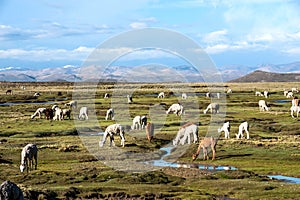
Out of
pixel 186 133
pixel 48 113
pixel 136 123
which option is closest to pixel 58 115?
pixel 48 113

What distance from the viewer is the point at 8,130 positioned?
56.2 m

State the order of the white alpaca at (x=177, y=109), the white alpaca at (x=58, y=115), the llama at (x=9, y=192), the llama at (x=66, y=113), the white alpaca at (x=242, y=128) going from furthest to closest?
1. the white alpaca at (x=177, y=109)
2. the llama at (x=66, y=113)
3. the white alpaca at (x=58, y=115)
4. the white alpaca at (x=242, y=128)
5. the llama at (x=9, y=192)

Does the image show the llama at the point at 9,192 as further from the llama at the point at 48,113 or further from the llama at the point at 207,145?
the llama at the point at 48,113

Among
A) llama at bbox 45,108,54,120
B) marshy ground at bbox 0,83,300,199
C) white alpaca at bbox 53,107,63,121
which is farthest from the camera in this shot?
llama at bbox 45,108,54,120

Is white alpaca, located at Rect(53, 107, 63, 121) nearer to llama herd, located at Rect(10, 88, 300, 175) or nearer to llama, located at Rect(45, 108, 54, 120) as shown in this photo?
llama herd, located at Rect(10, 88, 300, 175)

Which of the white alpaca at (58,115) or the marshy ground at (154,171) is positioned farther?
the white alpaca at (58,115)

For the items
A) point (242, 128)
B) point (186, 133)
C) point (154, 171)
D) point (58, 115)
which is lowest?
point (154, 171)

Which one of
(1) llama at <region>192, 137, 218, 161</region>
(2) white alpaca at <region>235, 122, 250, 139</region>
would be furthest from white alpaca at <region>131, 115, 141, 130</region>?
(1) llama at <region>192, 137, 218, 161</region>

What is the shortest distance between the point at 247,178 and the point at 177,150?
13.3 m

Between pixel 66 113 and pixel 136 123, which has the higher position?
pixel 66 113

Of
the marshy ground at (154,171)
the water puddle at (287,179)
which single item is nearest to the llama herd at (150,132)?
the marshy ground at (154,171)

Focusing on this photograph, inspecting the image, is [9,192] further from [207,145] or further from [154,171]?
[207,145]

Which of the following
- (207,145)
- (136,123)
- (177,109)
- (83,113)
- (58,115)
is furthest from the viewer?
(177,109)

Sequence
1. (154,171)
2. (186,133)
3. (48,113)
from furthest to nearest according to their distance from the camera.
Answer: (48,113), (186,133), (154,171)
